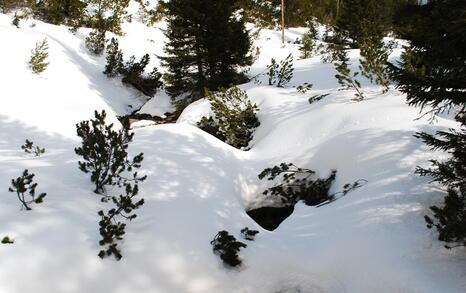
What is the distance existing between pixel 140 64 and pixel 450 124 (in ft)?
48.0

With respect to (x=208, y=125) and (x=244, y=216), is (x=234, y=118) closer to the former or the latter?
(x=208, y=125)

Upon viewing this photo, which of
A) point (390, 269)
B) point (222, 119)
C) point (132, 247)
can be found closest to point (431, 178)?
point (390, 269)

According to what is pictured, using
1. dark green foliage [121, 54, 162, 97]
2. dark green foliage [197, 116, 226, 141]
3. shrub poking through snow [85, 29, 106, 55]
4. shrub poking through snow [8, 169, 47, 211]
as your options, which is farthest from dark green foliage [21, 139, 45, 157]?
shrub poking through snow [85, 29, 106, 55]

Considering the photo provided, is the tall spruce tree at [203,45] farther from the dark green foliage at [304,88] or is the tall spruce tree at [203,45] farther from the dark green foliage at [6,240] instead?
the dark green foliage at [6,240]

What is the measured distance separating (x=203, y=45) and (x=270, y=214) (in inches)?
387

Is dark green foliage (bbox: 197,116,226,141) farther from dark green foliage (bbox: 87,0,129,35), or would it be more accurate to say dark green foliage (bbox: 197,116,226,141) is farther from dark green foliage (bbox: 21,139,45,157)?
dark green foliage (bbox: 87,0,129,35)

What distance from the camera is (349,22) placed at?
1847cm

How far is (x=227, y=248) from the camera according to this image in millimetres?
4516

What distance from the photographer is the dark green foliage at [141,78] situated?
57.3 ft

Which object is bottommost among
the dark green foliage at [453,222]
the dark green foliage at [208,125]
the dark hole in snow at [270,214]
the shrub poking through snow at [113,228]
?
the dark hole in snow at [270,214]

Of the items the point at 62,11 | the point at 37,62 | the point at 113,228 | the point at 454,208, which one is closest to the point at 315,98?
the point at 454,208

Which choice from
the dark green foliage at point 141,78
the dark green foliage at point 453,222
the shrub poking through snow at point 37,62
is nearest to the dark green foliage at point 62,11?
the dark green foliage at point 141,78

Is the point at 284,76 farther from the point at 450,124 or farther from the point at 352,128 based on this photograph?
the point at 450,124

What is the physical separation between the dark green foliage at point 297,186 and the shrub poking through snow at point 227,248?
2.36 m
